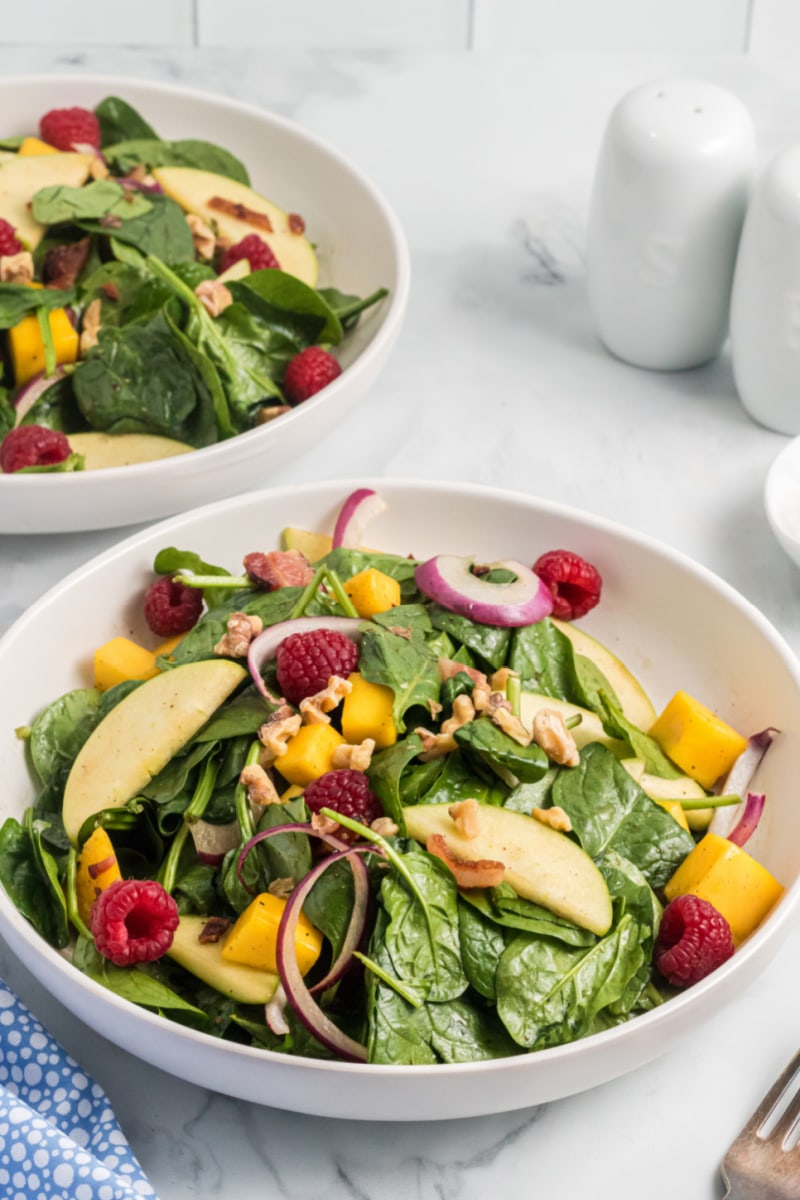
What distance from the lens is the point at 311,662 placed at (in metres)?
1.49

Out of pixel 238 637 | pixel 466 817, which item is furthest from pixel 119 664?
pixel 466 817

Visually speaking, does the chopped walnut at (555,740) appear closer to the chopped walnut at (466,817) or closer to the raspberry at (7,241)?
the chopped walnut at (466,817)

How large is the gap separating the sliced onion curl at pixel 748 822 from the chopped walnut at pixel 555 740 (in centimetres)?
21

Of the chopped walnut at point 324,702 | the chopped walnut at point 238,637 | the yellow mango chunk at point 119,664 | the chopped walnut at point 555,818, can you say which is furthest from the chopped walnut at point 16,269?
the chopped walnut at point 555,818

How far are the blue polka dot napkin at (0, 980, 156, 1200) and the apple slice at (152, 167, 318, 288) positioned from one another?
4.48 feet

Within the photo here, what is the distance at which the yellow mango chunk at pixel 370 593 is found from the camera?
1.62 metres

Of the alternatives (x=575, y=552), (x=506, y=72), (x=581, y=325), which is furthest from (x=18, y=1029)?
(x=506, y=72)

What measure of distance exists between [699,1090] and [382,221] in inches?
59.4

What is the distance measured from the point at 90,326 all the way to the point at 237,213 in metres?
0.41

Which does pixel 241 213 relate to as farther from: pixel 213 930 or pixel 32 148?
pixel 213 930

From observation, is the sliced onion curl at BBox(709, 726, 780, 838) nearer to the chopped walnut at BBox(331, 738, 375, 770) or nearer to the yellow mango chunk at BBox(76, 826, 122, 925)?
the chopped walnut at BBox(331, 738, 375, 770)

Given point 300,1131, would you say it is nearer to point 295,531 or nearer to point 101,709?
point 101,709

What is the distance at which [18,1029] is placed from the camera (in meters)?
1.36

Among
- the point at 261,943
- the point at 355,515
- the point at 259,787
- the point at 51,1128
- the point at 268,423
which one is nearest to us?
the point at 51,1128
